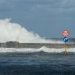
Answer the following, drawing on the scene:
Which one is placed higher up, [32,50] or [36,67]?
[32,50]

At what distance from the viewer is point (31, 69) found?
46.4 metres

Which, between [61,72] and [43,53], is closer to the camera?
[61,72]

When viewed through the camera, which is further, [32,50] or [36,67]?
[32,50]

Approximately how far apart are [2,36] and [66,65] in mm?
45478

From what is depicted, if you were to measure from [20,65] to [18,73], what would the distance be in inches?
308

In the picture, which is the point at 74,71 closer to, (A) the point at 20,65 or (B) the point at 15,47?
(A) the point at 20,65

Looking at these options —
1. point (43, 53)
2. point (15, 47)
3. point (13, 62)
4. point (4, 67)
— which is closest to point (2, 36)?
point (15, 47)

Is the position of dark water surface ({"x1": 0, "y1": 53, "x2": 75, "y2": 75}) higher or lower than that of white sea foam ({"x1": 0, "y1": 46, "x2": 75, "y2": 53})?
lower

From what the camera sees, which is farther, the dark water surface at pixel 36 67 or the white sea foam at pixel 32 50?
the white sea foam at pixel 32 50

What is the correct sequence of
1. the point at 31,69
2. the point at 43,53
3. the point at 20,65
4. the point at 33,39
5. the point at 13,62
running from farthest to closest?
the point at 33,39 < the point at 43,53 < the point at 13,62 < the point at 20,65 < the point at 31,69

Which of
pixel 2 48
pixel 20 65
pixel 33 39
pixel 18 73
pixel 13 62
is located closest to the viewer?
pixel 18 73

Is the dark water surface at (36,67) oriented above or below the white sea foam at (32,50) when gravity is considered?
below

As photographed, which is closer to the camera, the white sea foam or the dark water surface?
the dark water surface

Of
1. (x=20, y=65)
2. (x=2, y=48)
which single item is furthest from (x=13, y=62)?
(x=2, y=48)
